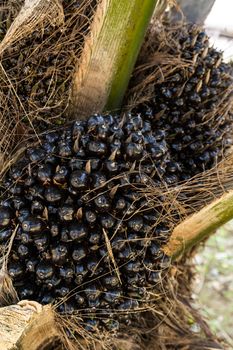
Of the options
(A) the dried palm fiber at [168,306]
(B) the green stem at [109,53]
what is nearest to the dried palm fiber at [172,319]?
(A) the dried palm fiber at [168,306]

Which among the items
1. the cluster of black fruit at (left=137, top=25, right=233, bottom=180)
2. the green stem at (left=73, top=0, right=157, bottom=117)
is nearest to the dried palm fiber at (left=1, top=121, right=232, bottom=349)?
the cluster of black fruit at (left=137, top=25, right=233, bottom=180)

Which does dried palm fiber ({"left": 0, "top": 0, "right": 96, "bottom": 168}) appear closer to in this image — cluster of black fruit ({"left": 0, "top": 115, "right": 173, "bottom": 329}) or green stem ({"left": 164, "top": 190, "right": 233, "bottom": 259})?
cluster of black fruit ({"left": 0, "top": 115, "right": 173, "bottom": 329})

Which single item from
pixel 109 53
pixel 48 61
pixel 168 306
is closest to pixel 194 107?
pixel 109 53

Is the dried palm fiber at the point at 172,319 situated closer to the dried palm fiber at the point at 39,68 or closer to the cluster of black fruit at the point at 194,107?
the cluster of black fruit at the point at 194,107

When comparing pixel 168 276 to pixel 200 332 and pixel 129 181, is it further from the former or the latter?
pixel 129 181

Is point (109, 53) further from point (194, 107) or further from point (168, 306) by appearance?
point (168, 306)
